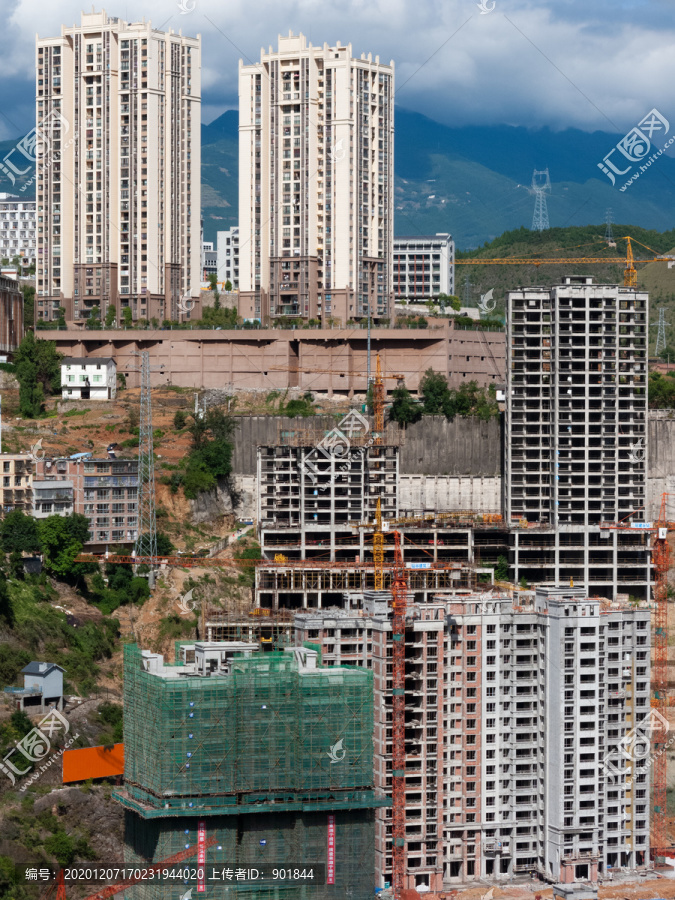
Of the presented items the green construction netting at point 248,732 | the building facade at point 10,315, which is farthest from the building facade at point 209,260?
the green construction netting at point 248,732

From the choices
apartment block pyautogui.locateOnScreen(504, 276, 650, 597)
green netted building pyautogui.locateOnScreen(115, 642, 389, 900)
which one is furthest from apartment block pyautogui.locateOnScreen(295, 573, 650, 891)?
apartment block pyautogui.locateOnScreen(504, 276, 650, 597)

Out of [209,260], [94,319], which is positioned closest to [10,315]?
[94,319]

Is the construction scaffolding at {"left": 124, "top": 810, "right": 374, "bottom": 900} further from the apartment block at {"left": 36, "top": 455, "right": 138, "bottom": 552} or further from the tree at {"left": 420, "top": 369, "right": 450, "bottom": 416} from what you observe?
the tree at {"left": 420, "top": 369, "right": 450, "bottom": 416}

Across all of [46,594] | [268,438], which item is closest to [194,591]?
[46,594]

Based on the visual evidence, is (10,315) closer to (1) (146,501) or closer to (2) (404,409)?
(1) (146,501)

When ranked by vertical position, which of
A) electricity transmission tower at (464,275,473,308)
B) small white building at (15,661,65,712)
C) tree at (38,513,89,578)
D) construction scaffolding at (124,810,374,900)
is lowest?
construction scaffolding at (124,810,374,900)

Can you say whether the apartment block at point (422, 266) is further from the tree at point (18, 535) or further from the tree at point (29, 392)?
the tree at point (18, 535)

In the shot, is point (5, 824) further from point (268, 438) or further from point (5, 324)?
point (5, 324)

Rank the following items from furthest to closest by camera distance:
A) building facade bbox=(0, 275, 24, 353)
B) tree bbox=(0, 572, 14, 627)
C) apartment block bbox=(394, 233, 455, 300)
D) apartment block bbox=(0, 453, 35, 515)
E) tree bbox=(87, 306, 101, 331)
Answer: apartment block bbox=(394, 233, 455, 300) → building facade bbox=(0, 275, 24, 353) → tree bbox=(87, 306, 101, 331) → apartment block bbox=(0, 453, 35, 515) → tree bbox=(0, 572, 14, 627)
